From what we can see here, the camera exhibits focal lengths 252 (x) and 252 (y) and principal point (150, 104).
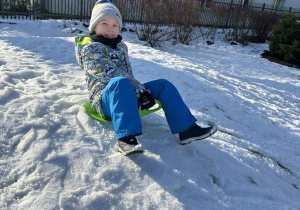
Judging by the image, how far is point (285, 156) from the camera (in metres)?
2.64

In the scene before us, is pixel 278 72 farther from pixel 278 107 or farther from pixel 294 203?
pixel 294 203

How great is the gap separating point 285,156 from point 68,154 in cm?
218

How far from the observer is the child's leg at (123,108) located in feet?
5.56

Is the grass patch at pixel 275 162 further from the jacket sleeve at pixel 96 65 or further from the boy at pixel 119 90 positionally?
the jacket sleeve at pixel 96 65

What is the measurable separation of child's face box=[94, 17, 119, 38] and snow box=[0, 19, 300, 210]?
2.23ft

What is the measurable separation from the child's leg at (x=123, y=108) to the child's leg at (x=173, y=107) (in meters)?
0.35

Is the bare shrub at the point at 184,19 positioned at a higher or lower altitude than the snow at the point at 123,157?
higher

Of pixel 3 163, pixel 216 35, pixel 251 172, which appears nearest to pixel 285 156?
pixel 251 172

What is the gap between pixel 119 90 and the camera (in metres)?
1.77

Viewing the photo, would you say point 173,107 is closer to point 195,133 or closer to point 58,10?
point 195,133

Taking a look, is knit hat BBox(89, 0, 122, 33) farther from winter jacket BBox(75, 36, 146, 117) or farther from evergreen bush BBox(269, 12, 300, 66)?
evergreen bush BBox(269, 12, 300, 66)

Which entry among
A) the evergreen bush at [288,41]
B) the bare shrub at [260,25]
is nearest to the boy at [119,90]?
the evergreen bush at [288,41]

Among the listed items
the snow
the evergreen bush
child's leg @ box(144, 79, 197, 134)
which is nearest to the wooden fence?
the evergreen bush

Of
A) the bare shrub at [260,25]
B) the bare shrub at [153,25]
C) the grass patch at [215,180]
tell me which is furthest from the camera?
the bare shrub at [260,25]
